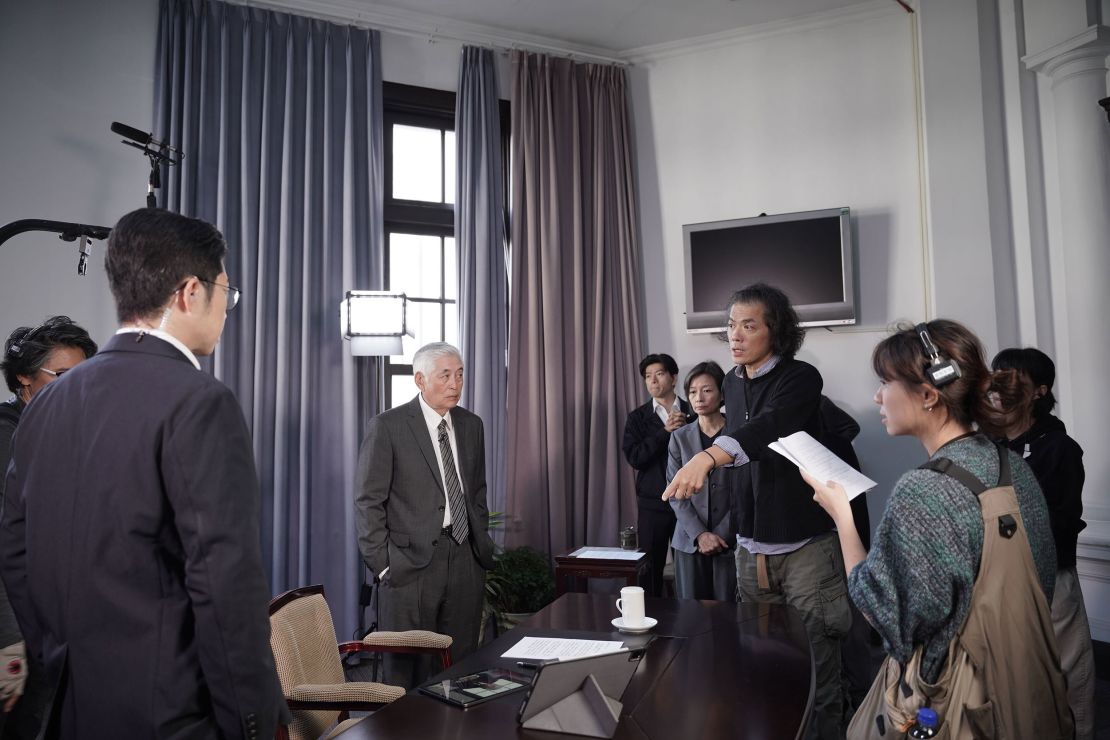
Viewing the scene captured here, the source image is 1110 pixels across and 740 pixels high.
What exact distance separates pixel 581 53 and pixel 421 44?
1066mm

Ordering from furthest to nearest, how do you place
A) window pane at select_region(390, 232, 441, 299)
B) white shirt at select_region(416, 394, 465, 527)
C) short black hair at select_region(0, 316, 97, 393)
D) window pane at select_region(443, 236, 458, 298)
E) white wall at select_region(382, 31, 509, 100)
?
window pane at select_region(443, 236, 458, 298) < window pane at select_region(390, 232, 441, 299) < white wall at select_region(382, 31, 509, 100) < white shirt at select_region(416, 394, 465, 527) < short black hair at select_region(0, 316, 97, 393)

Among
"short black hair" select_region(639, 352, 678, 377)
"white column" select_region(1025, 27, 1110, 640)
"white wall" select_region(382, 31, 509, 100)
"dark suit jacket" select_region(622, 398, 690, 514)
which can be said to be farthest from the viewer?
"white wall" select_region(382, 31, 509, 100)

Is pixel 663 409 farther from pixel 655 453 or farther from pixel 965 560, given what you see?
pixel 965 560

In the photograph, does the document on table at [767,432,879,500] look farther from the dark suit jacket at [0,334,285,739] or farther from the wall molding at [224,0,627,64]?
the wall molding at [224,0,627,64]

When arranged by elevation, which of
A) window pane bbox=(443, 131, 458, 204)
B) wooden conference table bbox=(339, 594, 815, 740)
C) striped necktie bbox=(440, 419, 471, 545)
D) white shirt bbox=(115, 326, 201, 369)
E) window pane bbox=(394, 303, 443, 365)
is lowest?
wooden conference table bbox=(339, 594, 815, 740)

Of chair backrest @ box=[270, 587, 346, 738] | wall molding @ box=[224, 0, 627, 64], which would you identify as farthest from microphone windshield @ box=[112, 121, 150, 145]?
chair backrest @ box=[270, 587, 346, 738]

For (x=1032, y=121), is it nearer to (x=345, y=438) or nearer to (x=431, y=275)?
(x=431, y=275)

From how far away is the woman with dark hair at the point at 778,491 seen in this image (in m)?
2.26

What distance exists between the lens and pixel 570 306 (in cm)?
498

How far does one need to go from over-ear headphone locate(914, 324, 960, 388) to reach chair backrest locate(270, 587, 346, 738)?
1.68 m

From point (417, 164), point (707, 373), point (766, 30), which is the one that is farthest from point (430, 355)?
point (766, 30)

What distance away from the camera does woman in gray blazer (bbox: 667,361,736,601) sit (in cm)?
355

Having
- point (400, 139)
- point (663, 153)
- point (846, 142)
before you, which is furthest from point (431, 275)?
point (846, 142)

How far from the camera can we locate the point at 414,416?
3.35 meters
